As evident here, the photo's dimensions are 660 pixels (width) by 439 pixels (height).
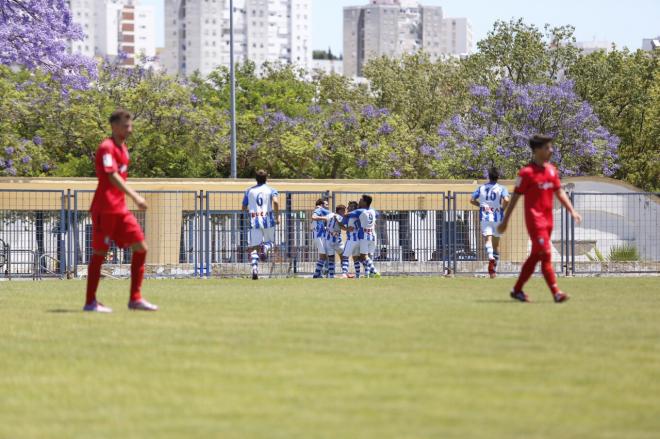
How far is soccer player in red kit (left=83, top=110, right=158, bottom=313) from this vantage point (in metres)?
14.0

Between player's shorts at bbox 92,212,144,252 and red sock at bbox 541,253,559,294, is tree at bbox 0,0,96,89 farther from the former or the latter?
red sock at bbox 541,253,559,294

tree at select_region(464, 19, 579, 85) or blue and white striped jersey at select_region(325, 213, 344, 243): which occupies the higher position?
tree at select_region(464, 19, 579, 85)

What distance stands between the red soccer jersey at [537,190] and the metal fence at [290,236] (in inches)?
485

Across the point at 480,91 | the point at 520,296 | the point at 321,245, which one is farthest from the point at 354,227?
the point at 480,91

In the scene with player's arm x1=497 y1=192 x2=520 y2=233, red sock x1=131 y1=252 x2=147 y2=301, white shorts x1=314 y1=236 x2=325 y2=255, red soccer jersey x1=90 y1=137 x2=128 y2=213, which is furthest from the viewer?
white shorts x1=314 y1=236 x2=325 y2=255

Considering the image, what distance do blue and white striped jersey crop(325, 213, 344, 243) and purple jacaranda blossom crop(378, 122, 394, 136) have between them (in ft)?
142

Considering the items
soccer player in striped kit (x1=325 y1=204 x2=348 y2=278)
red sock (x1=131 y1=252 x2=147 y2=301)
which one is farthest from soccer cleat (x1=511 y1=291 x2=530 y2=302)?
soccer player in striped kit (x1=325 y1=204 x2=348 y2=278)

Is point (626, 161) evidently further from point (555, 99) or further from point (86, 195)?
point (86, 195)

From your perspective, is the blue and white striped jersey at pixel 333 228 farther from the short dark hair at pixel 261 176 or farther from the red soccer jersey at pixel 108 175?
the red soccer jersey at pixel 108 175

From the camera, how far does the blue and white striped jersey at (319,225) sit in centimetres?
2666

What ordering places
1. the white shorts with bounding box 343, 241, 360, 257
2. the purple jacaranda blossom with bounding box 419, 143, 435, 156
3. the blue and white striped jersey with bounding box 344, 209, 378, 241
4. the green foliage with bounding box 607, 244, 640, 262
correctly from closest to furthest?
the blue and white striped jersey with bounding box 344, 209, 378, 241, the white shorts with bounding box 343, 241, 360, 257, the green foliage with bounding box 607, 244, 640, 262, the purple jacaranda blossom with bounding box 419, 143, 435, 156

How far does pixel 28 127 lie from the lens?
6081 cm

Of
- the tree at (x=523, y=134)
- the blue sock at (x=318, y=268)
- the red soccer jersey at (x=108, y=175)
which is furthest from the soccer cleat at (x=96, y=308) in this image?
the tree at (x=523, y=134)

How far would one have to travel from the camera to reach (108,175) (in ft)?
45.8
